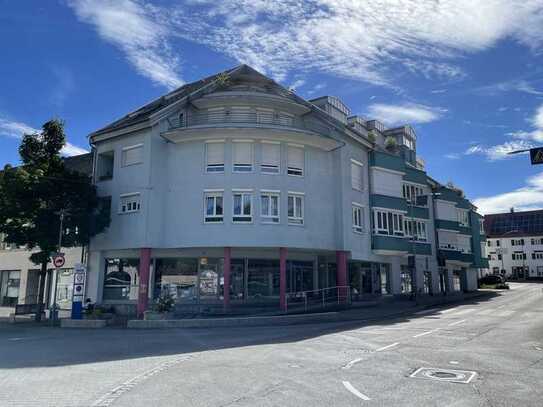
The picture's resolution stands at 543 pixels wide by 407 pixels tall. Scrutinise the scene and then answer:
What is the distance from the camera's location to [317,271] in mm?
30609

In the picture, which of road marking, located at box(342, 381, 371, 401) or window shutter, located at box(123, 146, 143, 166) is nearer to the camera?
road marking, located at box(342, 381, 371, 401)

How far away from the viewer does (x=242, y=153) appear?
85.5ft

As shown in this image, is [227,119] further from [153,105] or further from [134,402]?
[134,402]

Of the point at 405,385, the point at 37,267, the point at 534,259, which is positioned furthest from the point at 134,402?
the point at 534,259

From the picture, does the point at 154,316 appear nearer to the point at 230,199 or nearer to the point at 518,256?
the point at 230,199

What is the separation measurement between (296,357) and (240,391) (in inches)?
151

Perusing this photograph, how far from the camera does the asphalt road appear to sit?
762 centimetres

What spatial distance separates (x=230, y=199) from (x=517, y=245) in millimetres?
83829

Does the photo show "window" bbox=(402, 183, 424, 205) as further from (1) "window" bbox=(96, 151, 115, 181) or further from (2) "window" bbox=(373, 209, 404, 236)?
(1) "window" bbox=(96, 151, 115, 181)

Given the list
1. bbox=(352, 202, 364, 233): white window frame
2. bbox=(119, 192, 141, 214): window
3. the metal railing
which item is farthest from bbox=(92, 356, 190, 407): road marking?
bbox=(352, 202, 364, 233): white window frame

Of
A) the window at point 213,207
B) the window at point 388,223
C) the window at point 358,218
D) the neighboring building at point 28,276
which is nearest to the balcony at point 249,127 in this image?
the window at point 213,207

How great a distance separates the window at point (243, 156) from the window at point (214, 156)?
0.73 m

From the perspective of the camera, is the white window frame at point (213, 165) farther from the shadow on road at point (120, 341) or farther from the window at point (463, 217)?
the window at point (463, 217)

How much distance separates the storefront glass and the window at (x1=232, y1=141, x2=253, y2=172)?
8.50 meters
